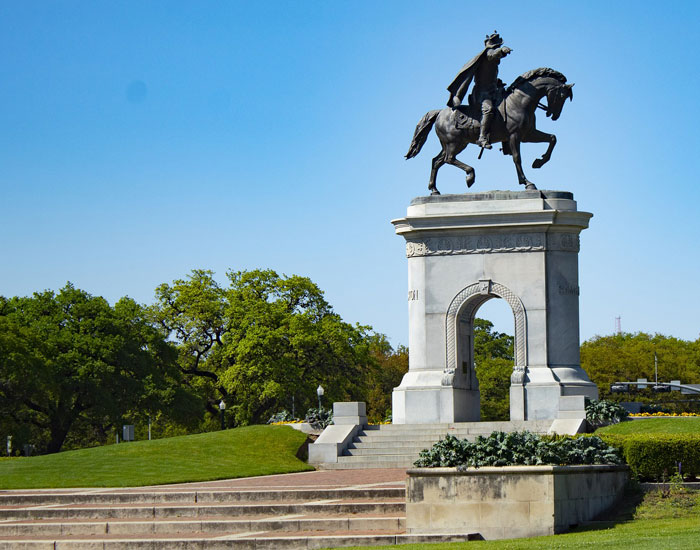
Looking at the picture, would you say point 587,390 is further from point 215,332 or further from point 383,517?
point 215,332

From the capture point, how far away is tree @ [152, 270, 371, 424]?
2822 inches

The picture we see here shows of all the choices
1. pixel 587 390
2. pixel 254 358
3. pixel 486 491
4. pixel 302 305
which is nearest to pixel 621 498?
pixel 486 491

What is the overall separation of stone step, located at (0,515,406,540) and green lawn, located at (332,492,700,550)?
5.91 ft

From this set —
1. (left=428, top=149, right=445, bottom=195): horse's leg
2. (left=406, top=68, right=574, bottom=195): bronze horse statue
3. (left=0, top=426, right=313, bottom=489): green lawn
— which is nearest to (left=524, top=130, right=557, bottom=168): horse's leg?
(left=406, top=68, right=574, bottom=195): bronze horse statue

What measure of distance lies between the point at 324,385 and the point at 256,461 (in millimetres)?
38600

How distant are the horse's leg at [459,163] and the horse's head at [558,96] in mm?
2977

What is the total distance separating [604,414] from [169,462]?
1186 centimetres

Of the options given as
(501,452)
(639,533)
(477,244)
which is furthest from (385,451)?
(639,533)

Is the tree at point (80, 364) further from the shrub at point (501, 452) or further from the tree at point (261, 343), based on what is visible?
Answer: the shrub at point (501, 452)

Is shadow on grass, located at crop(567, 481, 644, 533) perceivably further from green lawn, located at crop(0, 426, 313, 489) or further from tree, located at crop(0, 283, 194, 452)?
tree, located at crop(0, 283, 194, 452)

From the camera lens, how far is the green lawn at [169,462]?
103 ft

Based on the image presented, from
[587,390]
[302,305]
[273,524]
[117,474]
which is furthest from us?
[302,305]

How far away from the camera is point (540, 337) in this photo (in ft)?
122

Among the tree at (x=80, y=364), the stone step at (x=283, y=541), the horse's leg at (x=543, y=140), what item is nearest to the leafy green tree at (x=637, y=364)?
the tree at (x=80, y=364)
